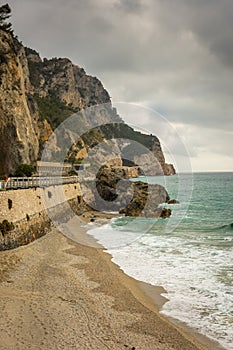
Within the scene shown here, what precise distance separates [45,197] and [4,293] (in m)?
17.4

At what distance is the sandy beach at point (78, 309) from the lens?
8.92 metres

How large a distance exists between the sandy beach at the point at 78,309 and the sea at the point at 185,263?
79 cm

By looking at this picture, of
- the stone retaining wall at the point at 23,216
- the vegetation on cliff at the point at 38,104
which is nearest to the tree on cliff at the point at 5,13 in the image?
the vegetation on cliff at the point at 38,104

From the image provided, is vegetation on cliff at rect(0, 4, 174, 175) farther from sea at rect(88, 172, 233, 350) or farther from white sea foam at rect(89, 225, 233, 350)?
white sea foam at rect(89, 225, 233, 350)

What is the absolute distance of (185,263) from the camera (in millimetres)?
17969

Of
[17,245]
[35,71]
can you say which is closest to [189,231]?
[17,245]

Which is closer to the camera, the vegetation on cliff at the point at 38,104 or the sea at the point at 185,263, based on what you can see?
the sea at the point at 185,263

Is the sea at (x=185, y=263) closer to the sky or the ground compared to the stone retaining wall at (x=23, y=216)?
closer to the ground

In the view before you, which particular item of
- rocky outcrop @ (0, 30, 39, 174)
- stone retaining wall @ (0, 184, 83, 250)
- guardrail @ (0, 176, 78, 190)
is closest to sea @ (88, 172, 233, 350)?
stone retaining wall @ (0, 184, 83, 250)

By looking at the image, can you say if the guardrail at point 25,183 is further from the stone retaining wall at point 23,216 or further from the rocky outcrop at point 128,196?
the rocky outcrop at point 128,196

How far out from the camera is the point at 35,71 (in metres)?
128

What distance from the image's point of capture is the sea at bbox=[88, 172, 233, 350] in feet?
37.1

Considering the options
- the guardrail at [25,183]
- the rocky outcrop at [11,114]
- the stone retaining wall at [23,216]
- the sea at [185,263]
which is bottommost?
the sea at [185,263]

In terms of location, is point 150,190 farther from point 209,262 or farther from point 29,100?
point 29,100
